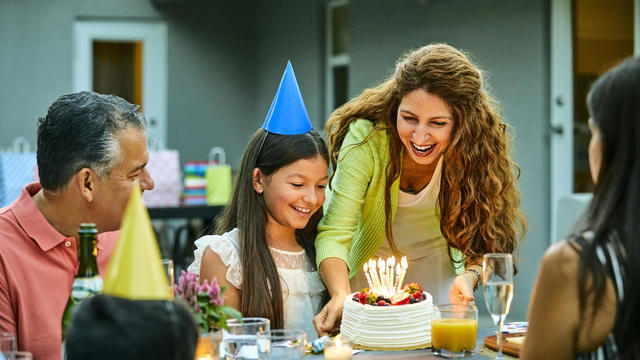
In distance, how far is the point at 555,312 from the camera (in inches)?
55.6

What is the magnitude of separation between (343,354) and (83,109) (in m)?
0.83

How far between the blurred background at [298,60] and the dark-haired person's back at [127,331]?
475 centimetres

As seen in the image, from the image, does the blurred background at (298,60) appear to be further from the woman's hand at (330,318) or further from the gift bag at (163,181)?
the woman's hand at (330,318)

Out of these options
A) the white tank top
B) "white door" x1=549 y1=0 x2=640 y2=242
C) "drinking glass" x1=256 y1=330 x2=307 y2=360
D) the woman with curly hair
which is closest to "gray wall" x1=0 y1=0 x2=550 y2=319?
"white door" x1=549 y1=0 x2=640 y2=242

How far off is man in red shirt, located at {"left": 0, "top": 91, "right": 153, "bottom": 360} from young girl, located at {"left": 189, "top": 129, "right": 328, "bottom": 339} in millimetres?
436

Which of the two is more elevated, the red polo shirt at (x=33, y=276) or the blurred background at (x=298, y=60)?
the blurred background at (x=298, y=60)

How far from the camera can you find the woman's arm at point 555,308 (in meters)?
1.38

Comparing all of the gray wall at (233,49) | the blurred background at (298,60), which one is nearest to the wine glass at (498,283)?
the blurred background at (298,60)

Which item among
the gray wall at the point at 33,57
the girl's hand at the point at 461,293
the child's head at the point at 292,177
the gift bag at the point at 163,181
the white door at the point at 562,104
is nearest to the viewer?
the girl's hand at the point at 461,293

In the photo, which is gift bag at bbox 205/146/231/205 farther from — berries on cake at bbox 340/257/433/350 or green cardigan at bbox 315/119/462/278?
berries on cake at bbox 340/257/433/350

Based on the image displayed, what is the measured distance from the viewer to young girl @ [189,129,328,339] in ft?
8.04

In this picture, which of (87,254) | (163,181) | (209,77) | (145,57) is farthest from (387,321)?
(209,77)

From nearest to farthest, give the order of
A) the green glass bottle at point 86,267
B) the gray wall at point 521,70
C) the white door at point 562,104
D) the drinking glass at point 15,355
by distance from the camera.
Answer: the drinking glass at point 15,355 → the green glass bottle at point 86,267 → the white door at point 562,104 → the gray wall at point 521,70

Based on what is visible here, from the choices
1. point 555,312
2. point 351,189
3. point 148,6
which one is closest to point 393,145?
point 351,189
